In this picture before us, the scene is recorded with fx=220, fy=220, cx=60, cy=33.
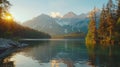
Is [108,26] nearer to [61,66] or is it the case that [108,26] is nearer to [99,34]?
[99,34]

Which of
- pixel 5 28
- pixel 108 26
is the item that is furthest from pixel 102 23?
pixel 5 28

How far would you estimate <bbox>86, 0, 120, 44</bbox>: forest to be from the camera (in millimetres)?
99037

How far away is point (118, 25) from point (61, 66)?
228ft

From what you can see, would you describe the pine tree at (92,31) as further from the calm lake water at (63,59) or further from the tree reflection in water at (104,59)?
the tree reflection in water at (104,59)

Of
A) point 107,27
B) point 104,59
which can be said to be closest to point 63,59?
point 104,59

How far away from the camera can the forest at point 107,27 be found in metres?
99.0

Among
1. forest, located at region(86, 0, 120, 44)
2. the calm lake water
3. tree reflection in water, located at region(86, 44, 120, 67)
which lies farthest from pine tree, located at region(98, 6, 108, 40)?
tree reflection in water, located at region(86, 44, 120, 67)

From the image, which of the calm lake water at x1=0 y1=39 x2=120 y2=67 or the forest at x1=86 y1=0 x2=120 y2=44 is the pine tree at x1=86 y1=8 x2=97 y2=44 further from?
the calm lake water at x1=0 y1=39 x2=120 y2=67

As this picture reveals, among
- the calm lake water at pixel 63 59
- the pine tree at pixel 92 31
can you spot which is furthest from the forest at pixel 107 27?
the calm lake water at pixel 63 59

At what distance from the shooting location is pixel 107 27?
357ft

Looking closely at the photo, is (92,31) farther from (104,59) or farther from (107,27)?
(104,59)

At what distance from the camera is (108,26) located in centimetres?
10788

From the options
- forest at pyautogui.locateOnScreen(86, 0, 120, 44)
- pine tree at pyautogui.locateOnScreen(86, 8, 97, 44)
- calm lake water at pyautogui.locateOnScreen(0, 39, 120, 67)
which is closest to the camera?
calm lake water at pyautogui.locateOnScreen(0, 39, 120, 67)

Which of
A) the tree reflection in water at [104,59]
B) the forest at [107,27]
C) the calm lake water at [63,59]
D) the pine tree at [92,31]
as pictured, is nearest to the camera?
the tree reflection in water at [104,59]
